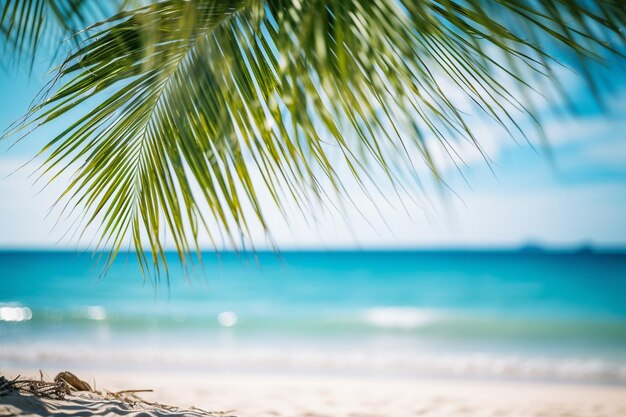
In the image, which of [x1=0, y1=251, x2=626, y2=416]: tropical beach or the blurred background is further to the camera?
[x1=0, y1=251, x2=626, y2=416]: tropical beach

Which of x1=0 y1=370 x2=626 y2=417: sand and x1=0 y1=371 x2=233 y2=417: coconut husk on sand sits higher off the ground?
x1=0 y1=371 x2=233 y2=417: coconut husk on sand

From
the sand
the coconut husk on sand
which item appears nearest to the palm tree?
the coconut husk on sand

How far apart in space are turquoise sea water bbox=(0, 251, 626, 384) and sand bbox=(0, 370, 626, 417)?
0.66 m

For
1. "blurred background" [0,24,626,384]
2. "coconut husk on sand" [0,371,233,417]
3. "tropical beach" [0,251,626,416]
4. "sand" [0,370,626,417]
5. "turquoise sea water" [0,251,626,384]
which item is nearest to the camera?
"blurred background" [0,24,626,384]

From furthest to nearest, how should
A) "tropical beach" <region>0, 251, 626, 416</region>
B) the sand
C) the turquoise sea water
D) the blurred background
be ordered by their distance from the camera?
the turquoise sea water, "tropical beach" <region>0, 251, 626, 416</region>, the sand, the blurred background

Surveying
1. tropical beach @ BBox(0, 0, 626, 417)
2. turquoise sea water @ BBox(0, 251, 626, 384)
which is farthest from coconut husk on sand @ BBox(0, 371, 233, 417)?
turquoise sea water @ BBox(0, 251, 626, 384)

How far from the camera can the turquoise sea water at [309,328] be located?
7.22 metres

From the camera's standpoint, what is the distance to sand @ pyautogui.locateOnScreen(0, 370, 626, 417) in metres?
4.66

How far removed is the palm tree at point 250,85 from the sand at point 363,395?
117 inches

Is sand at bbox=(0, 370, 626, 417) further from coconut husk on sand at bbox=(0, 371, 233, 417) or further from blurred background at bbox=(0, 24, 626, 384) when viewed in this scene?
coconut husk on sand at bbox=(0, 371, 233, 417)

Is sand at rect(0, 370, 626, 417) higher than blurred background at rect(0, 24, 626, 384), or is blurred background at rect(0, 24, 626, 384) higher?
blurred background at rect(0, 24, 626, 384)

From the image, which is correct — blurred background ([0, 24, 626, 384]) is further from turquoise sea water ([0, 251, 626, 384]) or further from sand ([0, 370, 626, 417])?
sand ([0, 370, 626, 417])

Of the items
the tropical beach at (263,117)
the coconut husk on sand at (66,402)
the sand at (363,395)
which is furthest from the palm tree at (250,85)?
the sand at (363,395)

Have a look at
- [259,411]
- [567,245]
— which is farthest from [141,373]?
[567,245]
